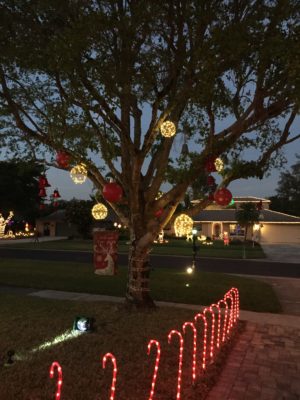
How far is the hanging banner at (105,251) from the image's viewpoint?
1701 cm

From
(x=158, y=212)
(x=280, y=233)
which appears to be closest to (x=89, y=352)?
(x=158, y=212)

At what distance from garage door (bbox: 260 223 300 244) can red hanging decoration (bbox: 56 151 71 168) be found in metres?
42.8

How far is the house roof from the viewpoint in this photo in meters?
50.7

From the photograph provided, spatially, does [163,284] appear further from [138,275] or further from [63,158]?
[63,158]

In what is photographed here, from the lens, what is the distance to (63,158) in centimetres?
1088

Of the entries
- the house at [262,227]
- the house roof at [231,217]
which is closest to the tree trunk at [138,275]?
the house at [262,227]

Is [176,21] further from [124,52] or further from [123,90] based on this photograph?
[123,90]

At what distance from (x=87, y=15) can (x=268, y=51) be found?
3956mm

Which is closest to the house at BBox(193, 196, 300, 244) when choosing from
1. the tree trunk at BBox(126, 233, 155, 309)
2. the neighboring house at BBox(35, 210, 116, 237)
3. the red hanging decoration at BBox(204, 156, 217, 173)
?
the neighboring house at BBox(35, 210, 116, 237)

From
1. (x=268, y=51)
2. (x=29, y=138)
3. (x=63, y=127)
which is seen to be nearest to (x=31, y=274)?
(x=29, y=138)

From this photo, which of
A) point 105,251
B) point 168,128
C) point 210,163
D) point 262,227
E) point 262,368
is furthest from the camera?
point 262,227

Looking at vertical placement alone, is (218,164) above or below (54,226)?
above

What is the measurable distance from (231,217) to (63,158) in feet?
142

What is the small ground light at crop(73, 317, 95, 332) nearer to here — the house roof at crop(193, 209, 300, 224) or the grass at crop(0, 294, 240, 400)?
the grass at crop(0, 294, 240, 400)
